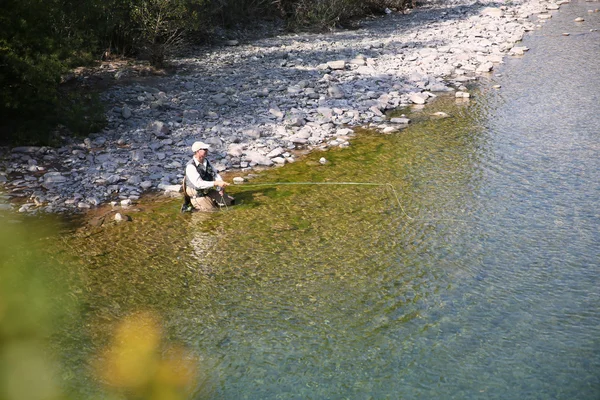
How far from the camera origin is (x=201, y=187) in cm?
885

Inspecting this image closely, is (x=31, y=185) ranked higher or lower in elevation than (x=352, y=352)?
higher

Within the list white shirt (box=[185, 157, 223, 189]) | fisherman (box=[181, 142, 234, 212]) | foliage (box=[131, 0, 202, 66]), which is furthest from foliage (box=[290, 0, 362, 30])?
white shirt (box=[185, 157, 223, 189])

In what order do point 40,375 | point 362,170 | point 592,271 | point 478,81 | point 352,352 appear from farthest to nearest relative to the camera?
point 478,81, point 362,170, point 592,271, point 352,352, point 40,375

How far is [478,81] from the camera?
638 inches

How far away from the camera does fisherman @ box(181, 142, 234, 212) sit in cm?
897

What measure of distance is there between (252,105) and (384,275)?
281 inches

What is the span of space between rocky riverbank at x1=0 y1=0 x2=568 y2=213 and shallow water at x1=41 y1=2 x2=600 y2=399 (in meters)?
1.10

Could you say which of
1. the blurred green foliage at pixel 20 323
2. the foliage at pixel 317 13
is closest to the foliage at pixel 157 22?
the foliage at pixel 317 13

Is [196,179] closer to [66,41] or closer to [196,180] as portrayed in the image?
[196,180]

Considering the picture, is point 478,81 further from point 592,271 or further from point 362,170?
point 592,271

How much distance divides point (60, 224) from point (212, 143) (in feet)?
11.6

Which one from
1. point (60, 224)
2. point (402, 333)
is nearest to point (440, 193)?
point (402, 333)

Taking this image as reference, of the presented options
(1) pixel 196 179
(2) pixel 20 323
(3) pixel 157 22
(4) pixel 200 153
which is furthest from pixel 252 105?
(2) pixel 20 323

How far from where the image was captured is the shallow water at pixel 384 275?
5.63 m
